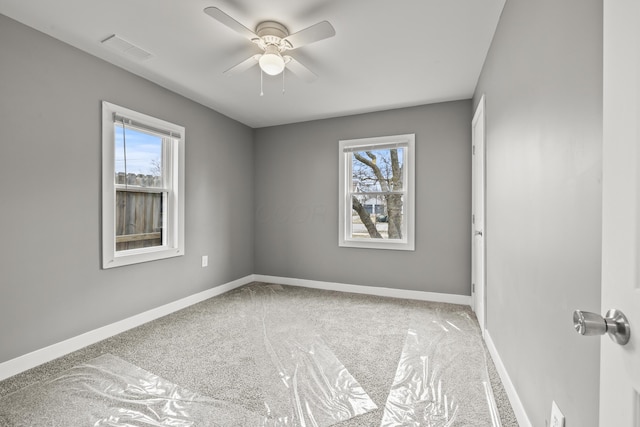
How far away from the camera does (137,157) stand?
304cm

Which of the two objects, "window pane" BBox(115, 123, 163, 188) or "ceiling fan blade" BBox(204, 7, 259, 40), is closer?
"ceiling fan blade" BBox(204, 7, 259, 40)

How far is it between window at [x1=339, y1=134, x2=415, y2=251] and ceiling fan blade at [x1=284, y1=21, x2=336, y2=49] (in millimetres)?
2101

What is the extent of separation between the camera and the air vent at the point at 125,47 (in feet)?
7.66

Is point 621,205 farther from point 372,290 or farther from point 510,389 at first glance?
point 372,290

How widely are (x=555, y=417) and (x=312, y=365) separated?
1442 mm

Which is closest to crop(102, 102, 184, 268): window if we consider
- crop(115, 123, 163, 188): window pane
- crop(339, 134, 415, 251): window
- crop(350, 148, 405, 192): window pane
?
crop(115, 123, 163, 188): window pane

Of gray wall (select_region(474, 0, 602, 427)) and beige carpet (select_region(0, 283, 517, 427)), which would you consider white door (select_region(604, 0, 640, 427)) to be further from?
beige carpet (select_region(0, 283, 517, 427))

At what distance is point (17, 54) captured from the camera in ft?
6.92

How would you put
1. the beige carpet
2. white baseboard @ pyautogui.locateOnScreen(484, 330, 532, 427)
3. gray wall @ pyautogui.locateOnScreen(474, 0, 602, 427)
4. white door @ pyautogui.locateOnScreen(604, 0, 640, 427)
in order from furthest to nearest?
the beige carpet
white baseboard @ pyautogui.locateOnScreen(484, 330, 532, 427)
gray wall @ pyautogui.locateOnScreen(474, 0, 602, 427)
white door @ pyautogui.locateOnScreen(604, 0, 640, 427)

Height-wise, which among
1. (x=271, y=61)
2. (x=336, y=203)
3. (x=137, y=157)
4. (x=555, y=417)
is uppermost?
(x=271, y=61)

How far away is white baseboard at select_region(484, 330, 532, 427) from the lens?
155cm

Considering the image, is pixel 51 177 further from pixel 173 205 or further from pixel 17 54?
pixel 173 205

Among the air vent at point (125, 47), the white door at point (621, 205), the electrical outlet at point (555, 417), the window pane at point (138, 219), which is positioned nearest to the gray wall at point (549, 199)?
the electrical outlet at point (555, 417)

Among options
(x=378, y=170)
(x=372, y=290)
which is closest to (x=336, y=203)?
(x=378, y=170)
